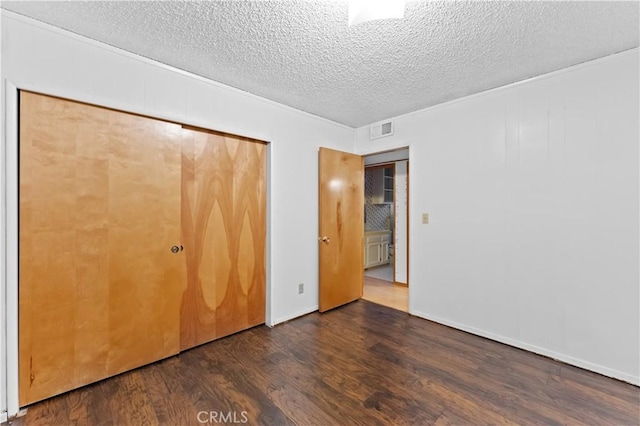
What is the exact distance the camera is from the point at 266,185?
9.73ft

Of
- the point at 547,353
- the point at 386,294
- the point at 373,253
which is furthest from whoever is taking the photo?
the point at 373,253

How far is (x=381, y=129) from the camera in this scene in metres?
3.57

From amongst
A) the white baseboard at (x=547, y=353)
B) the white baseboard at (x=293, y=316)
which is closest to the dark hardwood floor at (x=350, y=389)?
the white baseboard at (x=547, y=353)

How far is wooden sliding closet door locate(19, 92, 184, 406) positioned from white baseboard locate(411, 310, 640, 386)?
8.97 ft

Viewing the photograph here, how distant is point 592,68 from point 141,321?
160 inches

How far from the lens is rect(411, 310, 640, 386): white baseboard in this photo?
202 cm

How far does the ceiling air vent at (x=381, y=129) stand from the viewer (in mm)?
3480

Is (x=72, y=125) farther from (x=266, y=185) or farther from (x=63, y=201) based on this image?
(x=266, y=185)

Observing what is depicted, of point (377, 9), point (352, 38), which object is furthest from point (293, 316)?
point (377, 9)

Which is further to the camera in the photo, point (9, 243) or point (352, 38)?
point (352, 38)

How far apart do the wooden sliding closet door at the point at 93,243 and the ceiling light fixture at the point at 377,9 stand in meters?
1.70

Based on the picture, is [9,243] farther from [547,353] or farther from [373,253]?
[373,253]

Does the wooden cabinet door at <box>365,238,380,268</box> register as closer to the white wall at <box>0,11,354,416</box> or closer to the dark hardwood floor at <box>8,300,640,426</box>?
the white wall at <box>0,11,354,416</box>

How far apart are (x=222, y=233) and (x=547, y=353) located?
309cm
